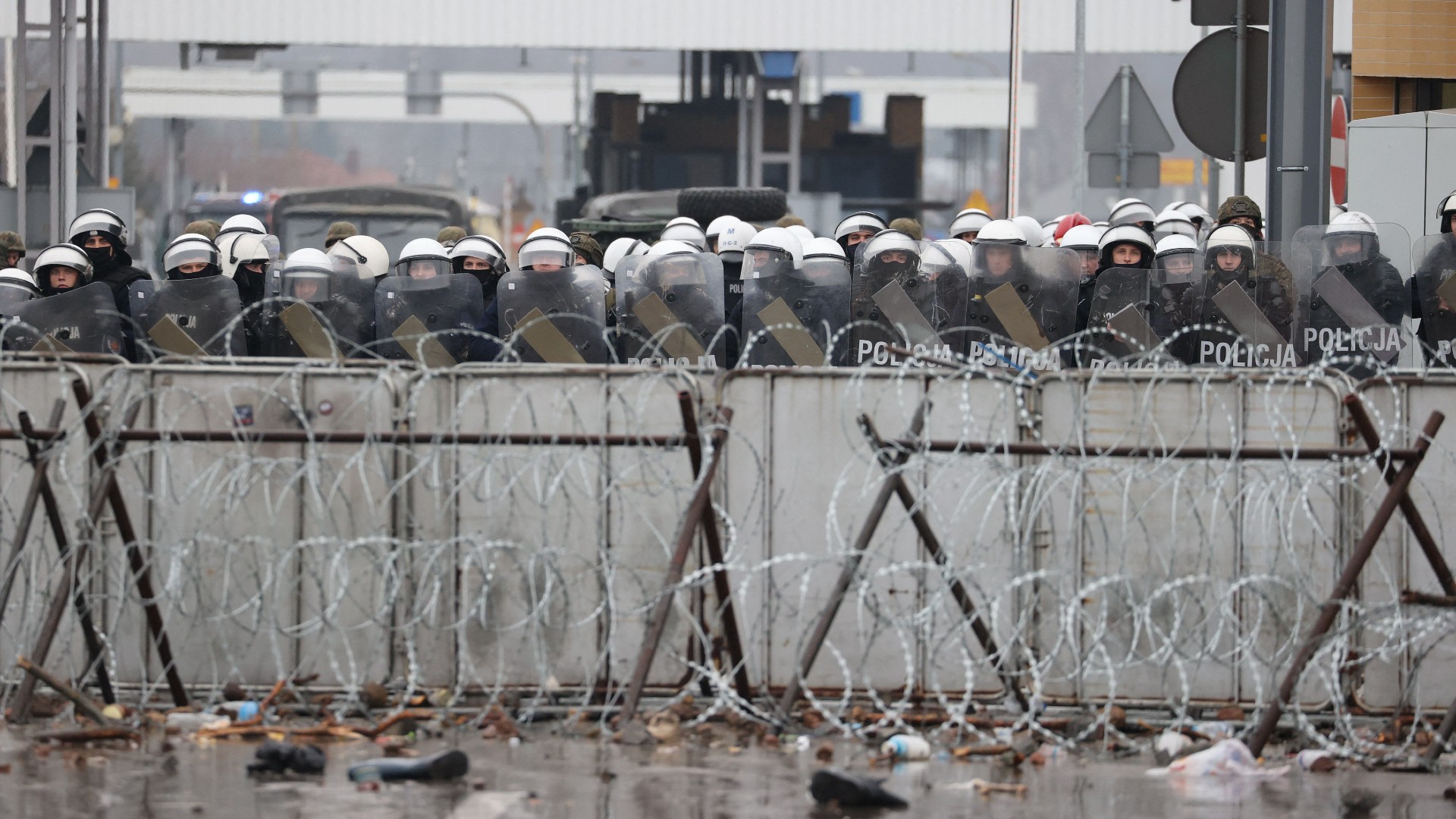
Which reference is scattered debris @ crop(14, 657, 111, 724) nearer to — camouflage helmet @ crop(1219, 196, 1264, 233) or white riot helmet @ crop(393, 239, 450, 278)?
white riot helmet @ crop(393, 239, 450, 278)

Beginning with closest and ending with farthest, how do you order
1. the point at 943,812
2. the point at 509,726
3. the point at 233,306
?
the point at 943,812
the point at 509,726
the point at 233,306

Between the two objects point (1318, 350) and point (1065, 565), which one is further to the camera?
point (1318, 350)

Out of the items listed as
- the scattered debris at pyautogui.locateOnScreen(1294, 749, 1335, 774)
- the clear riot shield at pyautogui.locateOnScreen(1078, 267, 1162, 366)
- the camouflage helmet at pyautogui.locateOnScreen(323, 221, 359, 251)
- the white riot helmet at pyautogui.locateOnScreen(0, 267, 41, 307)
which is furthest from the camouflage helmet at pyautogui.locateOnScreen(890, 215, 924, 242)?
the scattered debris at pyautogui.locateOnScreen(1294, 749, 1335, 774)

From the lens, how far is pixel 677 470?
8.45 m

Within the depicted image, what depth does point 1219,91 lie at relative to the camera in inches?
523

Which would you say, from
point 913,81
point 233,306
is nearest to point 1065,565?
point 233,306

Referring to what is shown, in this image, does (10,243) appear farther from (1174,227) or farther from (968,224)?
(1174,227)

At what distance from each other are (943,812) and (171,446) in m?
3.49

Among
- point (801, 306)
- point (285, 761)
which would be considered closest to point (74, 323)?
point (801, 306)

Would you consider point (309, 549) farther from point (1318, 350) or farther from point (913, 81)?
point (913, 81)

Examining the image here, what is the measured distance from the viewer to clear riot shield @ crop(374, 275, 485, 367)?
455 inches

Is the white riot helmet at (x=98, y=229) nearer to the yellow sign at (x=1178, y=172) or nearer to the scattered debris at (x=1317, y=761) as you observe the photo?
the scattered debris at (x=1317, y=761)

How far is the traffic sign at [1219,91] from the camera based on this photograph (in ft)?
43.4

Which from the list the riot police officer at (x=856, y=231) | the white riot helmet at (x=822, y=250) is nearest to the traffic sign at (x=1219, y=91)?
the riot police officer at (x=856, y=231)
